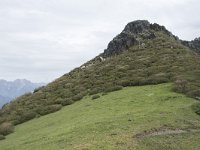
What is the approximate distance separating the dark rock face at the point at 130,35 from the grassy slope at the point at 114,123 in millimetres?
32629

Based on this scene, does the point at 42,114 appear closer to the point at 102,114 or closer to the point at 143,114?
the point at 102,114

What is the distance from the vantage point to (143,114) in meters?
32.3

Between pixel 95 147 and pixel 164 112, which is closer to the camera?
pixel 95 147

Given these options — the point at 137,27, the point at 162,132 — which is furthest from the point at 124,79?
the point at 137,27

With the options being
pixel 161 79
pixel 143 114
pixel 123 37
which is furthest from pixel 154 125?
pixel 123 37

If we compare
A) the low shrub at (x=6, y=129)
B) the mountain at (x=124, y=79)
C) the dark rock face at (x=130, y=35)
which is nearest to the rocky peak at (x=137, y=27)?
the dark rock face at (x=130, y=35)

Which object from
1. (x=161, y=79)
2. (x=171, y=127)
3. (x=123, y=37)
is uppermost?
(x=123, y=37)

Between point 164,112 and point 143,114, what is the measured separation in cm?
176

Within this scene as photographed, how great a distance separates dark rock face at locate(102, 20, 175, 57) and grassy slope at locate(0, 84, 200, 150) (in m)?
32.6

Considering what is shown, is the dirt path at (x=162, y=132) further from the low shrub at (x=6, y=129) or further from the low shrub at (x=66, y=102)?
the low shrub at (x=66, y=102)

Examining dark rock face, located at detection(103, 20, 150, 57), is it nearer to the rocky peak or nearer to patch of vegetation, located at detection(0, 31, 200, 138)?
the rocky peak

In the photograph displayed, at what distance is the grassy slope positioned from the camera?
84.4 feet

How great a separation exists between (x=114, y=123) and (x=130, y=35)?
4985 cm

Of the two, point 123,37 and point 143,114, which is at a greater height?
point 123,37
